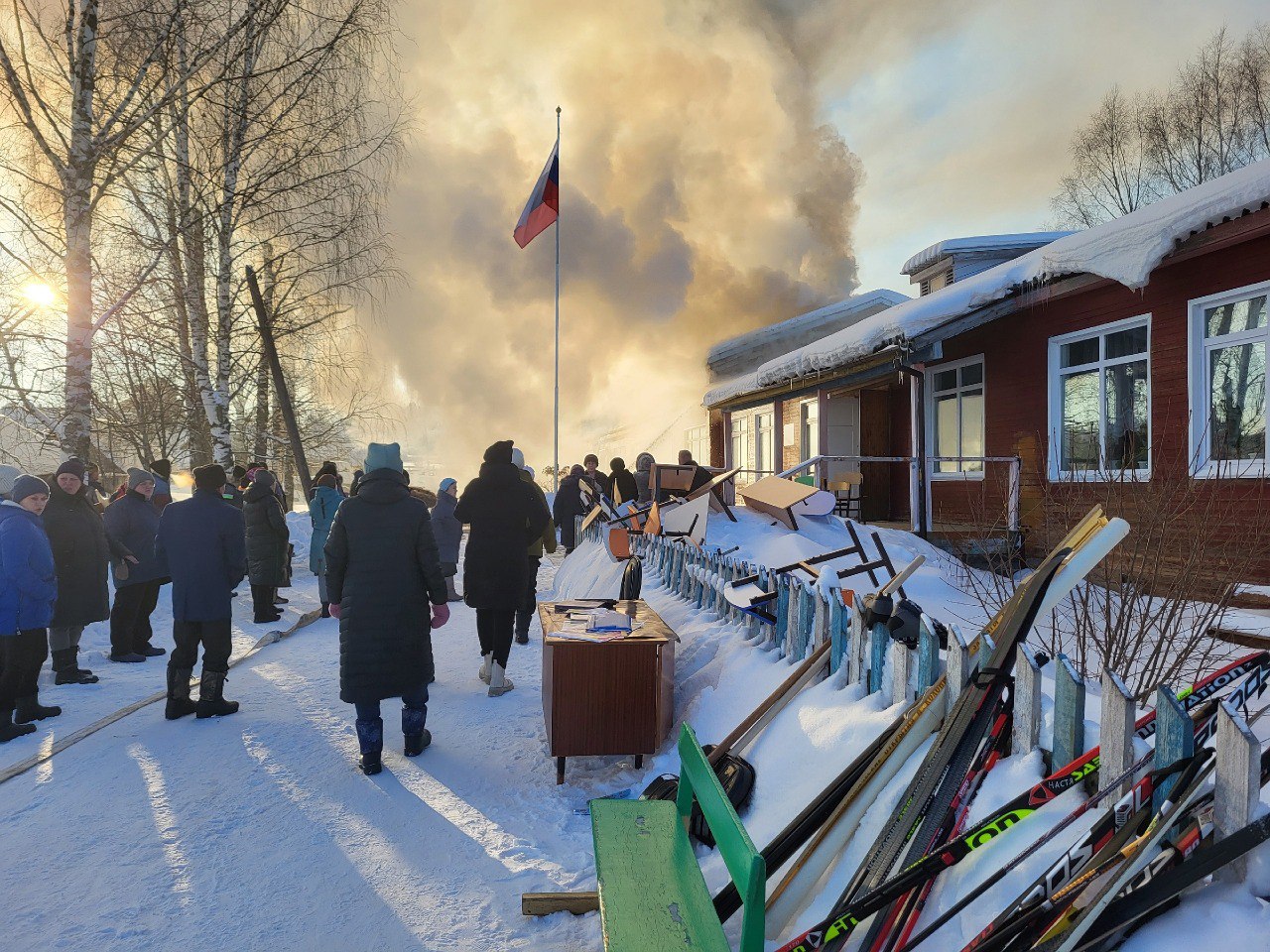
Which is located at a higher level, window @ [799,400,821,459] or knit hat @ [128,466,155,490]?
window @ [799,400,821,459]

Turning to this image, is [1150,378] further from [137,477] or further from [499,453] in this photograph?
[137,477]

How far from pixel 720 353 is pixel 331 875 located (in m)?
23.9

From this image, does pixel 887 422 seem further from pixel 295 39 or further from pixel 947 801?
pixel 947 801

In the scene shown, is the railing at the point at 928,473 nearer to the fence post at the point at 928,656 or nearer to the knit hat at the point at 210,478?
the fence post at the point at 928,656

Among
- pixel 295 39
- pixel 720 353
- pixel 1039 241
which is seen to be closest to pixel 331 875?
pixel 295 39

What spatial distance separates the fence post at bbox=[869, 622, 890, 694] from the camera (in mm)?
3041

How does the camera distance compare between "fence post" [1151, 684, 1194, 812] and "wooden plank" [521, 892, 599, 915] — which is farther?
"wooden plank" [521, 892, 599, 915]

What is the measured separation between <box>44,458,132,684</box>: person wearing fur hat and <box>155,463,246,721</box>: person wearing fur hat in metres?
1.32

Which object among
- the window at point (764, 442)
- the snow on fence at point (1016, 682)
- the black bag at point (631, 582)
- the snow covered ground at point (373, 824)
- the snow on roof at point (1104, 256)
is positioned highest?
the snow on roof at point (1104, 256)

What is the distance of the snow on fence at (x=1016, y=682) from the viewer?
1.54 metres

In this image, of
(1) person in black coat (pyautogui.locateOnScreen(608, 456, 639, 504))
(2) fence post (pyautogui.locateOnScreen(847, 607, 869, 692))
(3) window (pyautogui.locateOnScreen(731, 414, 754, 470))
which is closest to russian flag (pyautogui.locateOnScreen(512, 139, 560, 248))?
(1) person in black coat (pyautogui.locateOnScreen(608, 456, 639, 504))

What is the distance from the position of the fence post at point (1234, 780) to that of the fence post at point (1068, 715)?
401 millimetres

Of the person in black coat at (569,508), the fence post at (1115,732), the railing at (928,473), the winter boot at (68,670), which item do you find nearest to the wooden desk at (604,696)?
the fence post at (1115,732)

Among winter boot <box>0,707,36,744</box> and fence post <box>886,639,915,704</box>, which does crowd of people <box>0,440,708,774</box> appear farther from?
fence post <box>886,639,915,704</box>
